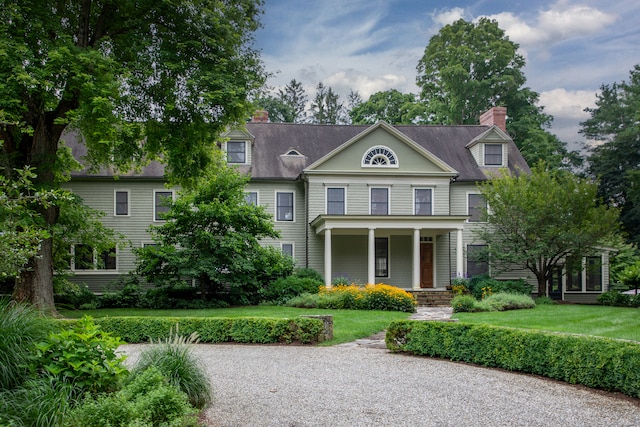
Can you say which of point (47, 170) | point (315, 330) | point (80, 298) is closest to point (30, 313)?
point (315, 330)

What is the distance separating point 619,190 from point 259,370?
114 ft

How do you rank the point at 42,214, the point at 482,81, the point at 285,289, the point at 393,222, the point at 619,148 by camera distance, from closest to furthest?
the point at 42,214 → the point at 285,289 → the point at 393,222 → the point at 619,148 → the point at 482,81

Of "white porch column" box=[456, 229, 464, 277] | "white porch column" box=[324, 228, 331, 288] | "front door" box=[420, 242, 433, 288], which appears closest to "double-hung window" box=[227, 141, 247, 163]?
"white porch column" box=[324, 228, 331, 288]

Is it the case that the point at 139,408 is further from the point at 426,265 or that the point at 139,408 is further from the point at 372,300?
the point at 426,265

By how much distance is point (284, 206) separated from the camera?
26047 mm

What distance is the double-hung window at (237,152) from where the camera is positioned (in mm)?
26344

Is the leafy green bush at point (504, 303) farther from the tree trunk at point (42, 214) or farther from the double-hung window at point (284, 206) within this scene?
the tree trunk at point (42, 214)

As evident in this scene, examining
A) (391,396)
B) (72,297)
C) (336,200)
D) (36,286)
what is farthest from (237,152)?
(391,396)

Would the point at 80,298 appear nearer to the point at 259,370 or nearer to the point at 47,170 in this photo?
the point at 47,170

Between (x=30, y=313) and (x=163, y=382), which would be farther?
(x=30, y=313)

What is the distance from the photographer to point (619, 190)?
1475 inches

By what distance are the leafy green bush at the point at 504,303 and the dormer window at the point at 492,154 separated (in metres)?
8.87

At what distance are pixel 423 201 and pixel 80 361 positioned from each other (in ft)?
69.2

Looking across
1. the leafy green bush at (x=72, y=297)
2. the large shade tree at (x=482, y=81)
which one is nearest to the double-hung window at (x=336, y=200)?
the leafy green bush at (x=72, y=297)
